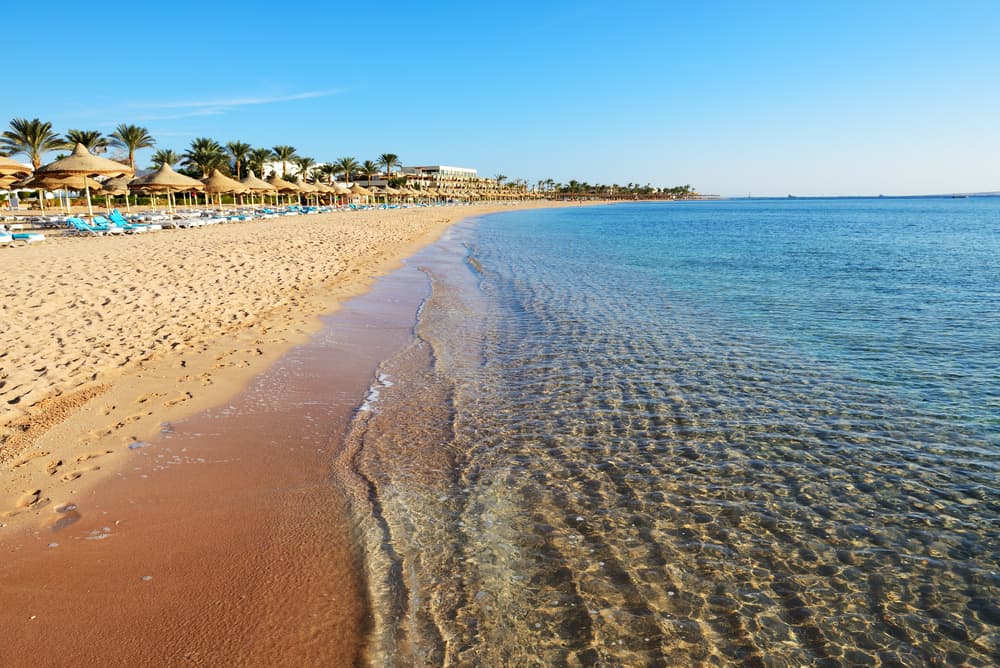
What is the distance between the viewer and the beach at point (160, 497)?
2.84 metres

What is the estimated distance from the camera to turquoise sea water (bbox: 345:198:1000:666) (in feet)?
9.87

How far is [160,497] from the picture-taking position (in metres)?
4.11

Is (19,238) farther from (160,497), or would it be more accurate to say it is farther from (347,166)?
(347,166)

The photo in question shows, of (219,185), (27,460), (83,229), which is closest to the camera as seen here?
(27,460)

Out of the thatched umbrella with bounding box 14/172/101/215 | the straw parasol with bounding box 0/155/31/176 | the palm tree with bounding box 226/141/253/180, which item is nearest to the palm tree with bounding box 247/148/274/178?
the palm tree with bounding box 226/141/253/180

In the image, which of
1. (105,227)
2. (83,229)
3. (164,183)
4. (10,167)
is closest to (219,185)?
(164,183)

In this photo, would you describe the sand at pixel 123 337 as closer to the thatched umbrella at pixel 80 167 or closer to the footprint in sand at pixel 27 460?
the footprint in sand at pixel 27 460

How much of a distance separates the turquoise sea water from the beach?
0.39 m

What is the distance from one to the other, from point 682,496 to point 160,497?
394cm

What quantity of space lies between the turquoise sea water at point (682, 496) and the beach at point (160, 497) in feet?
1.27

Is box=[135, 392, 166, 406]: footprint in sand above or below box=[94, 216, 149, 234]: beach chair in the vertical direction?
below

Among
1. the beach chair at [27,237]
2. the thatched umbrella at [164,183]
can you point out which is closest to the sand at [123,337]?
the beach chair at [27,237]

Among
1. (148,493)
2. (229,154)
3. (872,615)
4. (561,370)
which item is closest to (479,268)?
(561,370)

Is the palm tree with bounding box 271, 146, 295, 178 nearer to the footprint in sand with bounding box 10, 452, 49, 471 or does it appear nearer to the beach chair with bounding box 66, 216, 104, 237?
the beach chair with bounding box 66, 216, 104, 237
